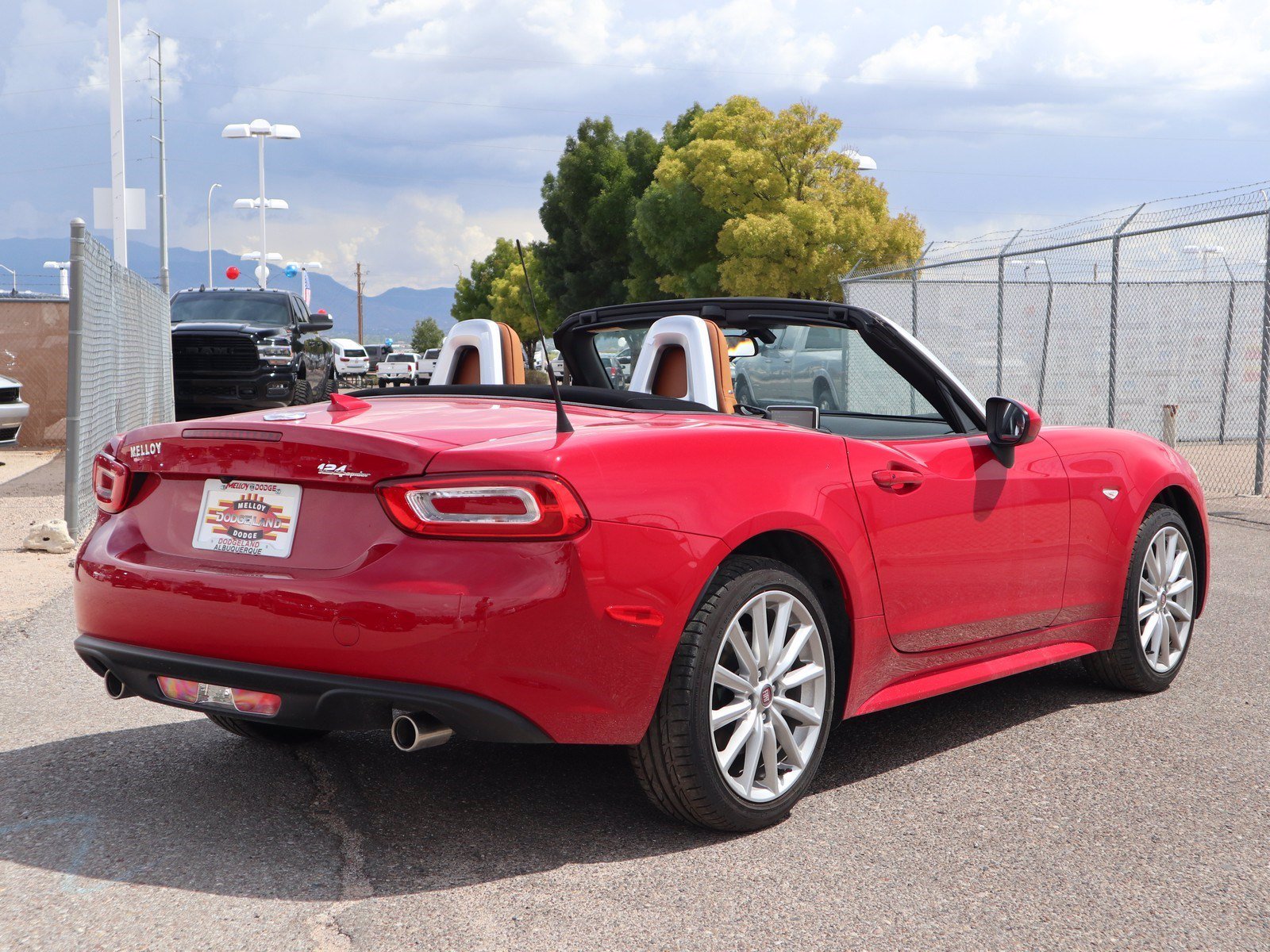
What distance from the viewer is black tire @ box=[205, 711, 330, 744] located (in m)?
4.49

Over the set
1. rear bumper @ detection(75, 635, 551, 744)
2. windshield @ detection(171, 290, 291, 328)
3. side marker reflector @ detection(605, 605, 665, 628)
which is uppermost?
windshield @ detection(171, 290, 291, 328)

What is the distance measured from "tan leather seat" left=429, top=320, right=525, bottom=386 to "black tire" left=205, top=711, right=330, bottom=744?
121 centimetres

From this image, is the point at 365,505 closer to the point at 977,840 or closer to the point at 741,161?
the point at 977,840

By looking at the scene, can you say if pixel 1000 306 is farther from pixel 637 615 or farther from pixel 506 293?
pixel 506 293

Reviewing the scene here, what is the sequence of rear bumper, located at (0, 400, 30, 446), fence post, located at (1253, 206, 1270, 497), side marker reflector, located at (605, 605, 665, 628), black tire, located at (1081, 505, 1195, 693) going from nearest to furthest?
side marker reflector, located at (605, 605, 665, 628) < black tire, located at (1081, 505, 1195, 693) < fence post, located at (1253, 206, 1270, 497) < rear bumper, located at (0, 400, 30, 446)

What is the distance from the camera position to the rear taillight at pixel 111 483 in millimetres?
3822

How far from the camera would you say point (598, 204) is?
5928 cm

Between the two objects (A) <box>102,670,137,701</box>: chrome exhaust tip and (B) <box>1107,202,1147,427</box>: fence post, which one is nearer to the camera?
(A) <box>102,670,137,701</box>: chrome exhaust tip

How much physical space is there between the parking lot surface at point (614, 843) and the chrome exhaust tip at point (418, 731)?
0.34 meters

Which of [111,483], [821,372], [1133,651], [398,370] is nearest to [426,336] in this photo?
[398,370]

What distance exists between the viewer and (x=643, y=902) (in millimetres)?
3240

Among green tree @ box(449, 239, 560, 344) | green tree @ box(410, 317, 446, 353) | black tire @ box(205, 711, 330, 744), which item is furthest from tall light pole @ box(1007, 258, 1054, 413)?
green tree @ box(410, 317, 446, 353)

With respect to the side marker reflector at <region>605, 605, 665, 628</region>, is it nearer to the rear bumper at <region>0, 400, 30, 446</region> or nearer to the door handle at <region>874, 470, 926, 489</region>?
the door handle at <region>874, 470, 926, 489</region>

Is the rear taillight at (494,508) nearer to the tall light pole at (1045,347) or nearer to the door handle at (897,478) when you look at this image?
the door handle at (897,478)
